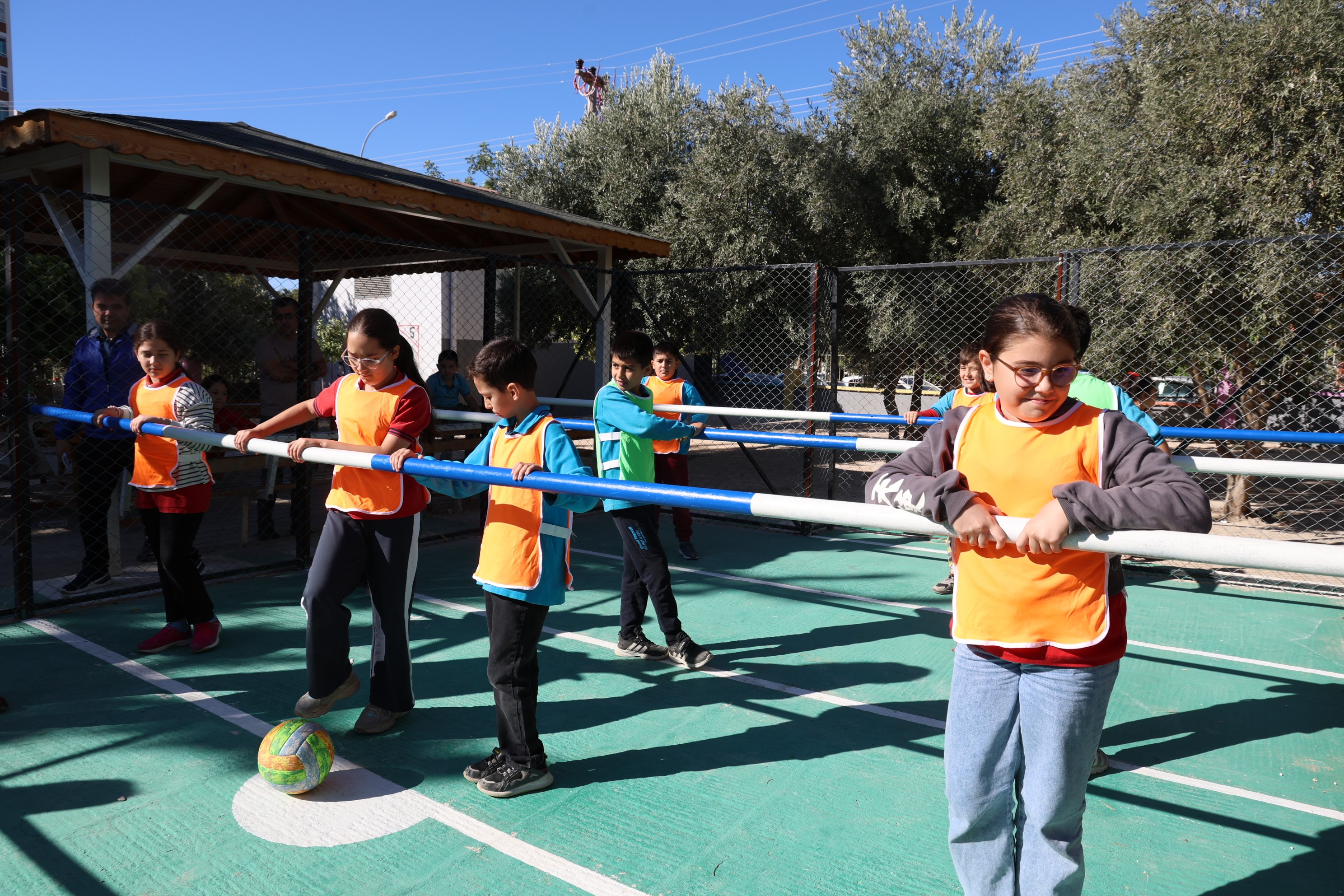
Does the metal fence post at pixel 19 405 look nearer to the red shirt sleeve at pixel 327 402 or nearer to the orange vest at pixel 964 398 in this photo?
the red shirt sleeve at pixel 327 402

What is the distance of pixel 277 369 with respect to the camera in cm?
739

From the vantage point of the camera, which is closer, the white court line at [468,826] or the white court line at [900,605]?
the white court line at [468,826]

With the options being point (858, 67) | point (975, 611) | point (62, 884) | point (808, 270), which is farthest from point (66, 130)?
point (858, 67)

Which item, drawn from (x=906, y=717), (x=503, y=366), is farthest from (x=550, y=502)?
(x=906, y=717)

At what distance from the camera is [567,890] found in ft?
7.96

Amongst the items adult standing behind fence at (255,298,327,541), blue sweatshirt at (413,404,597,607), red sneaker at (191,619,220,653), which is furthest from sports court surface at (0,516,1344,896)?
adult standing behind fence at (255,298,327,541)

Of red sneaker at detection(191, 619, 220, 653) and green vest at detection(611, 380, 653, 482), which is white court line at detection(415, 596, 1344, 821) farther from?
red sneaker at detection(191, 619, 220, 653)

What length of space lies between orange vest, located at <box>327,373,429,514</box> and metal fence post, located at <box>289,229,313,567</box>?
9.03 feet

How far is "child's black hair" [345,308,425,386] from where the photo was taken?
10.8 ft

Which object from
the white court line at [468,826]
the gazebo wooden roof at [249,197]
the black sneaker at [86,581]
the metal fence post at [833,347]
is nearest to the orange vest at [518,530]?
the white court line at [468,826]

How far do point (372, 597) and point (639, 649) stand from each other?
1.58 m

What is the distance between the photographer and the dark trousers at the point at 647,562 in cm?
440

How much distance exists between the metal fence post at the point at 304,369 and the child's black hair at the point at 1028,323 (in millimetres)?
5070

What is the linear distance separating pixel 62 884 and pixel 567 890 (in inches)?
56.7
